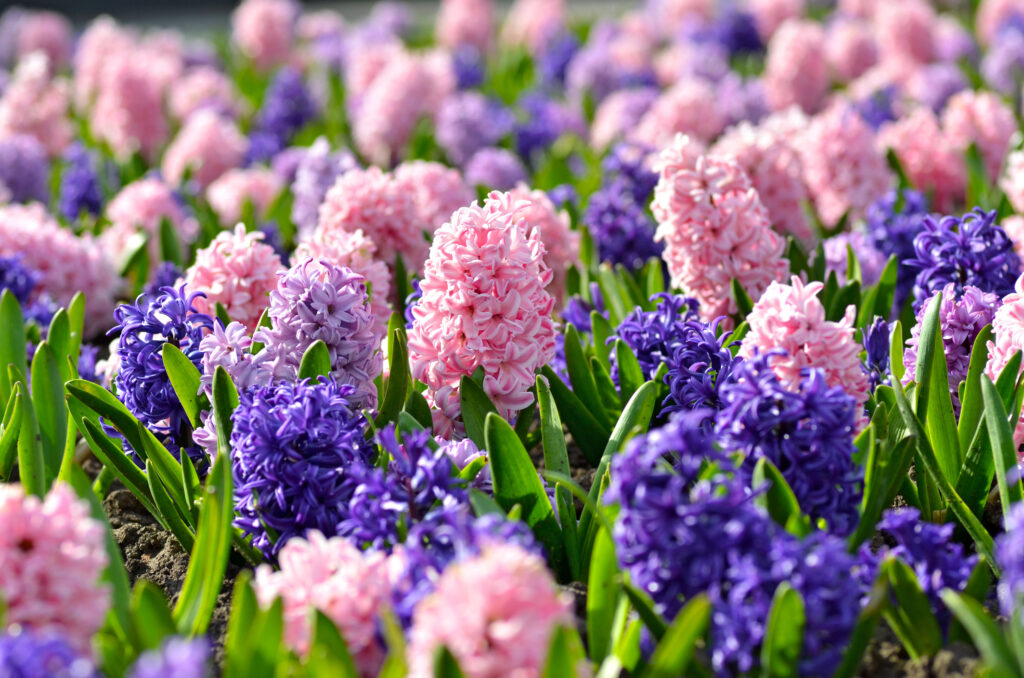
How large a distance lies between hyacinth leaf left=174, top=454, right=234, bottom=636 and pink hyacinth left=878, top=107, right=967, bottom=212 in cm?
340

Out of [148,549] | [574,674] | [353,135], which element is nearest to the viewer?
[574,674]

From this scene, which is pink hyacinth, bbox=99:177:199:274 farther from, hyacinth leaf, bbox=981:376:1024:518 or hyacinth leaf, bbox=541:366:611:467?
hyacinth leaf, bbox=981:376:1024:518

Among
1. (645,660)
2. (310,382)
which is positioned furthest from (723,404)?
(310,382)

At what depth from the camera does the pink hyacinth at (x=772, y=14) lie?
8922 millimetres

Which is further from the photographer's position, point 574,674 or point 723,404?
point 723,404

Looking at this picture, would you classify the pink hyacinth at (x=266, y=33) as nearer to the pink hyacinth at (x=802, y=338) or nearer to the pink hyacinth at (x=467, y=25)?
the pink hyacinth at (x=467, y=25)

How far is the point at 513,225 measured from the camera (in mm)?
2453

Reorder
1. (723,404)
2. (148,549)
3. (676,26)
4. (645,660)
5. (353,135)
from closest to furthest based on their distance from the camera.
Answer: (645,660), (723,404), (148,549), (353,135), (676,26)

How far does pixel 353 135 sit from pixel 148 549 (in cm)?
447

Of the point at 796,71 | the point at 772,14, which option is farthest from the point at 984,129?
the point at 772,14

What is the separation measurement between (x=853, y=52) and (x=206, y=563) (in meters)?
6.31

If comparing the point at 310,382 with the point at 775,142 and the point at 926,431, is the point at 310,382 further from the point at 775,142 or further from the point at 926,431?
the point at 775,142

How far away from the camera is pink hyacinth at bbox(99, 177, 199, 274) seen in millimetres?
4496

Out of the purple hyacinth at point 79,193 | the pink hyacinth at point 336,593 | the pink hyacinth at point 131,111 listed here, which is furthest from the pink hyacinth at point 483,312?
the pink hyacinth at point 131,111
